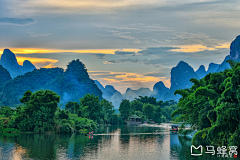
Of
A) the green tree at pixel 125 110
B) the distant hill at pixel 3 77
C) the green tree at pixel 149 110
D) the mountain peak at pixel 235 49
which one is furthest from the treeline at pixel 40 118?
the mountain peak at pixel 235 49

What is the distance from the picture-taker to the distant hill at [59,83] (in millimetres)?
125000

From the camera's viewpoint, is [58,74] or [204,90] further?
[58,74]

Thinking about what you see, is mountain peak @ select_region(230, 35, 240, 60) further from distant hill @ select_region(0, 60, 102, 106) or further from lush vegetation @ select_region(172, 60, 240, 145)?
lush vegetation @ select_region(172, 60, 240, 145)

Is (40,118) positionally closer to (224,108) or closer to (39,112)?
(39,112)

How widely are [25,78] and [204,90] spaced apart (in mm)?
123578

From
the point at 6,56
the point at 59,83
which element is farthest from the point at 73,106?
the point at 6,56

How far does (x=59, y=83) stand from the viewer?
140500 millimetres

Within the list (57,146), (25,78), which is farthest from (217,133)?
(25,78)

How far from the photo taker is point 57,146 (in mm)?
26547

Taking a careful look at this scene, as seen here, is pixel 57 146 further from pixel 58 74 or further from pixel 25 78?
pixel 58 74

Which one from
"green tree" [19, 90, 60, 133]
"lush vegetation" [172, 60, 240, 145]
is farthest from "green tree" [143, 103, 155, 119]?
"lush vegetation" [172, 60, 240, 145]

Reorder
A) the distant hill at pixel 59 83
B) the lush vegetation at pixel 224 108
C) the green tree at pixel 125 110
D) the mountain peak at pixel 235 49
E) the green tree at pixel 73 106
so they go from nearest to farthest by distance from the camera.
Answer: the lush vegetation at pixel 224 108 → the green tree at pixel 73 106 → the green tree at pixel 125 110 → the distant hill at pixel 59 83 → the mountain peak at pixel 235 49

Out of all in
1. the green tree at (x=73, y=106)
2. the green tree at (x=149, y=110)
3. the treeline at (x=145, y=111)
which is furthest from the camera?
the green tree at (x=149, y=110)

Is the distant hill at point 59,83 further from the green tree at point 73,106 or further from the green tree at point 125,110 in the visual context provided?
the green tree at point 73,106
